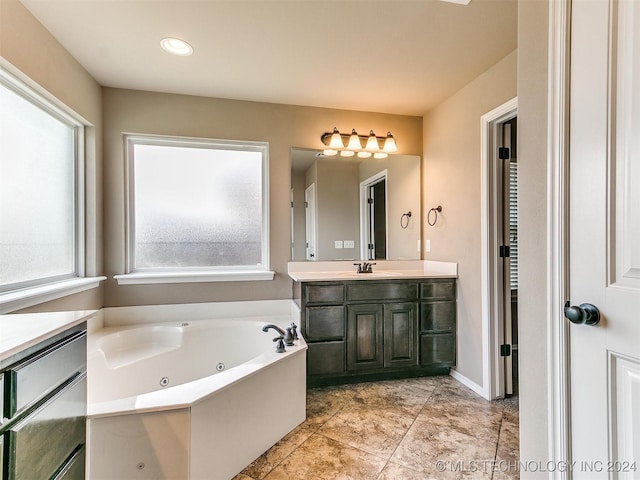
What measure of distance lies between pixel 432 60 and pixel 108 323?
3.24m

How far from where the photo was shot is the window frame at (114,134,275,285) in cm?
268

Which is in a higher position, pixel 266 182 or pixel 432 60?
pixel 432 60

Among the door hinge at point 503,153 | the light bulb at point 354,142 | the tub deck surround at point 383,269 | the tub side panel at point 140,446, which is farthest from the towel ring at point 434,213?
the tub side panel at point 140,446

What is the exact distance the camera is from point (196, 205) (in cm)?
288

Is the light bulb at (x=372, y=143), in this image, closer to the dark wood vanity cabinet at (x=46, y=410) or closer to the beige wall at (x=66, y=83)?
the beige wall at (x=66, y=83)

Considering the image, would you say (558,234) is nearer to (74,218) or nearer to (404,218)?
(404,218)

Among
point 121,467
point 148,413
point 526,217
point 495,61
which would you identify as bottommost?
point 121,467

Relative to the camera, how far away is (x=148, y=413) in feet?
4.43

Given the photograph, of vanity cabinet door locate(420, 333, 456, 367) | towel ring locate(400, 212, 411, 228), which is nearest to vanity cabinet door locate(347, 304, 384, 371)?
vanity cabinet door locate(420, 333, 456, 367)

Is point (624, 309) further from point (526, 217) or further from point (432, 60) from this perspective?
point (432, 60)

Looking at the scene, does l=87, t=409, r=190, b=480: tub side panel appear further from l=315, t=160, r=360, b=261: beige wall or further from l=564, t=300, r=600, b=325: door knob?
l=315, t=160, r=360, b=261: beige wall

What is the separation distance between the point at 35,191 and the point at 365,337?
8.00 feet

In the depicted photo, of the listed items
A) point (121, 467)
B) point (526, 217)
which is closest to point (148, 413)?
point (121, 467)

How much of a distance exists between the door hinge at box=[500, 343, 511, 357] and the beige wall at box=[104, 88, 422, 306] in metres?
1.78
